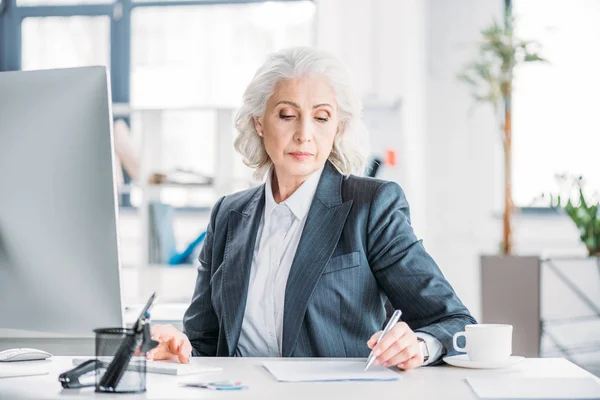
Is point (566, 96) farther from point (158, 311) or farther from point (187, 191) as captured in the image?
point (158, 311)

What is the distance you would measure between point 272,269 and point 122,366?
26.3 inches

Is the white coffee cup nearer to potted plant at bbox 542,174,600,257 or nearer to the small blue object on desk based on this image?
the small blue object on desk

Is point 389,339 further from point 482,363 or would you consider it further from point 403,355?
point 482,363

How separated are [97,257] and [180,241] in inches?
206

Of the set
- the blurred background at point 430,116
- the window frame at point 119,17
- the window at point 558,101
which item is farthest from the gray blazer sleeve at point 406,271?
the window frame at point 119,17

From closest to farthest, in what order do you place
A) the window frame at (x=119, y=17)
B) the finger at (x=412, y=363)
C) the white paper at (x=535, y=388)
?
1. the white paper at (x=535, y=388)
2. the finger at (x=412, y=363)
3. the window frame at (x=119, y=17)

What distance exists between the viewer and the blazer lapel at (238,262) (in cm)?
181

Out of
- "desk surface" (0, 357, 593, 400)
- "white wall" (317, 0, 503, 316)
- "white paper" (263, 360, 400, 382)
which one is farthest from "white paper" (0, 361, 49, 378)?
"white wall" (317, 0, 503, 316)

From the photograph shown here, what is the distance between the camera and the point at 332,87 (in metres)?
1.92

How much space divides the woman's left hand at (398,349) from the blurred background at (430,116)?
2940 millimetres

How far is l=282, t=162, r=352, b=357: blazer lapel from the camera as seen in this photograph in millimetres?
1733

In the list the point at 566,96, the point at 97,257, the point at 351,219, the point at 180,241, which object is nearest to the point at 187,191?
the point at 180,241

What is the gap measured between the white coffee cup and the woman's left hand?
11cm

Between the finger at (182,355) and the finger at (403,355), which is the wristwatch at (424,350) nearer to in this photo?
the finger at (403,355)
